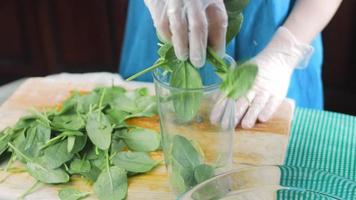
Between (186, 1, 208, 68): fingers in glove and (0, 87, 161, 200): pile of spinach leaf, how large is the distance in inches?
6.8

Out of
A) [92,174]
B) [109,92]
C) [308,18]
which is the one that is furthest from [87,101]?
[308,18]

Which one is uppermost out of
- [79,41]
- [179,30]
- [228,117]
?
[179,30]

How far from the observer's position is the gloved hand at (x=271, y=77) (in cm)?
77

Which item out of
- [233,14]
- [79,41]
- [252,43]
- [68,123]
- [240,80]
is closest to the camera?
[240,80]

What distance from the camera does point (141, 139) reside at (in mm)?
717

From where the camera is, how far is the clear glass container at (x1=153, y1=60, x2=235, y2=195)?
1.96 feet

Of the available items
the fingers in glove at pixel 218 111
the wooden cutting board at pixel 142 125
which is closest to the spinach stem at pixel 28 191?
the wooden cutting board at pixel 142 125

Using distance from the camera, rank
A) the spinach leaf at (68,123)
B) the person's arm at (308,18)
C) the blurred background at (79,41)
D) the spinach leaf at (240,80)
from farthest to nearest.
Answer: the blurred background at (79,41) → the person's arm at (308,18) → the spinach leaf at (68,123) → the spinach leaf at (240,80)

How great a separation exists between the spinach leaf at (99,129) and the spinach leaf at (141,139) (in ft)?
0.08

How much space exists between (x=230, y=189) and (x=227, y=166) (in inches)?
3.6

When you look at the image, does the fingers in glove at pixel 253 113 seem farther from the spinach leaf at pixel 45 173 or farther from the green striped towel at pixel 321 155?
the spinach leaf at pixel 45 173

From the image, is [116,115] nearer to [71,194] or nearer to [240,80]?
[71,194]

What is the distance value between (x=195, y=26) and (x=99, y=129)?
0.21 metres

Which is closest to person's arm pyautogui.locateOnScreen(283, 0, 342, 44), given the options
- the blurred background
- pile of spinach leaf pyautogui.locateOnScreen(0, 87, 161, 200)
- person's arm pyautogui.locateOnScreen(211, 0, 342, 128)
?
person's arm pyautogui.locateOnScreen(211, 0, 342, 128)
